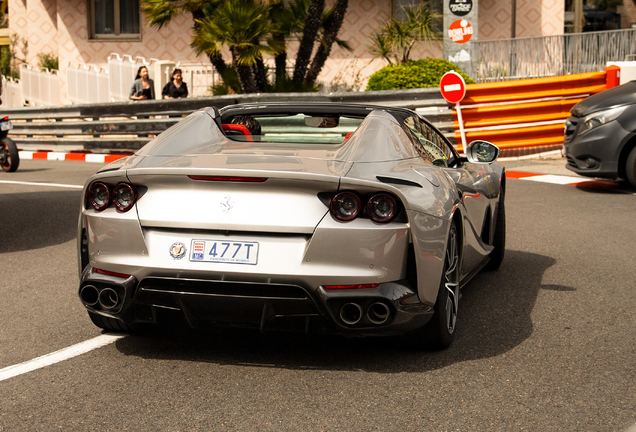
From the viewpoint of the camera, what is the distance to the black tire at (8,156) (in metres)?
14.8

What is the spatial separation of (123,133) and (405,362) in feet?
47.9

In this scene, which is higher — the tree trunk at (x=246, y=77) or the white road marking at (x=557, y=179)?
the tree trunk at (x=246, y=77)

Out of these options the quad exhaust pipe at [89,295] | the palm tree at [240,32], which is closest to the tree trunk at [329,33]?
the palm tree at [240,32]

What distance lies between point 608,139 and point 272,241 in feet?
27.3

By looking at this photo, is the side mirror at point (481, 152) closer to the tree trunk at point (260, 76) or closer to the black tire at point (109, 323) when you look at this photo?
the black tire at point (109, 323)

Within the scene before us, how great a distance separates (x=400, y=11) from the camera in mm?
25031

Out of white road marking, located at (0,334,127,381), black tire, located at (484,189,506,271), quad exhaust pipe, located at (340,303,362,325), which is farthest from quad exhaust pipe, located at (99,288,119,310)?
black tire, located at (484,189,506,271)

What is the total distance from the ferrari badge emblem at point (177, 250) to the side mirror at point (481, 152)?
7.74 ft

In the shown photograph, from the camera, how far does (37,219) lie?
922 centimetres

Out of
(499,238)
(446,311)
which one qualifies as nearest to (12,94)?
(499,238)

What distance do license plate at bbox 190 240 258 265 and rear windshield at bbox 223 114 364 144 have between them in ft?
3.97

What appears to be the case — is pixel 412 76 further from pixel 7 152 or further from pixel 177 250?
pixel 177 250

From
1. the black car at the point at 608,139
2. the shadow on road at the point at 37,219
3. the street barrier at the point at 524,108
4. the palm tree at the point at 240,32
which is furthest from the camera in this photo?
the palm tree at the point at 240,32

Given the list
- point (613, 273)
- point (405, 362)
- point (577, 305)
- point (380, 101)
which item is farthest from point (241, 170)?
point (380, 101)
